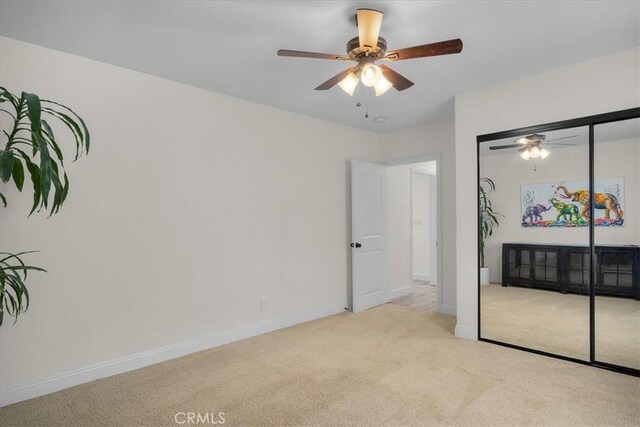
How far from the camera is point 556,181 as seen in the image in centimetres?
329

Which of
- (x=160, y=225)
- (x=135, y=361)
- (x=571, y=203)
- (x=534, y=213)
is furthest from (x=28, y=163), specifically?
(x=571, y=203)

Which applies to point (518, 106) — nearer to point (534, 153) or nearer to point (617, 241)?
point (534, 153)

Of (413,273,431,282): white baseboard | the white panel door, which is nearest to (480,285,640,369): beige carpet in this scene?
the white panel door

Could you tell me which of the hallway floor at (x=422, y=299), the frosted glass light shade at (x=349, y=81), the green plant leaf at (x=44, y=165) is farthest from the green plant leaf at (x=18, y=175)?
the hallway floor at (x=422, y=299)

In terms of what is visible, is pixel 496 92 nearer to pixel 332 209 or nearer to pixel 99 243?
pixel 332 209

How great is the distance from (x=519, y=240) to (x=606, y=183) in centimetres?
86

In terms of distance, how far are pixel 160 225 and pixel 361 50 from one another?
228cm

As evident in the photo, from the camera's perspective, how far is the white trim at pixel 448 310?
15.3 ft

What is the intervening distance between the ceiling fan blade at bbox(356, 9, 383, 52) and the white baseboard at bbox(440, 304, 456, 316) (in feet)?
11.6

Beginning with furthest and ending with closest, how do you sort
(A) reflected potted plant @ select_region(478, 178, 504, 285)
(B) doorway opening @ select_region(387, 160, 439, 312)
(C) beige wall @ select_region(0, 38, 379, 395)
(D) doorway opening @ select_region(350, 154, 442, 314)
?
(B) doorway opening @ select_region(387, 160, 439, 312)
(D) doorway opening @ select_region(350, 154, 442, 314)
(A) reflected potted plant @ select_region(478, 178, 504, 285)
(C) beige wall @ select_region(0, 38, 379, 395)

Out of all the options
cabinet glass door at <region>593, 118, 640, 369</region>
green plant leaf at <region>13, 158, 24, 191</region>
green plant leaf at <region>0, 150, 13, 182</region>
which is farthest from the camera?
cabinet glass door at <region>593, 118, 640, 369</region>

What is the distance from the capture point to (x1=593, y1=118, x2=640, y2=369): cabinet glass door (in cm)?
290

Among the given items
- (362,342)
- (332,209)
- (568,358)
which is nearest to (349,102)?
(332,209)

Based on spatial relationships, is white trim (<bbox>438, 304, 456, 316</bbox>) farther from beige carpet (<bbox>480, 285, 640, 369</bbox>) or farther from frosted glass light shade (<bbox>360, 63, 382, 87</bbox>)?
frosted glass light shade (<bbox>360, 63, 382, 87</bbox>)
